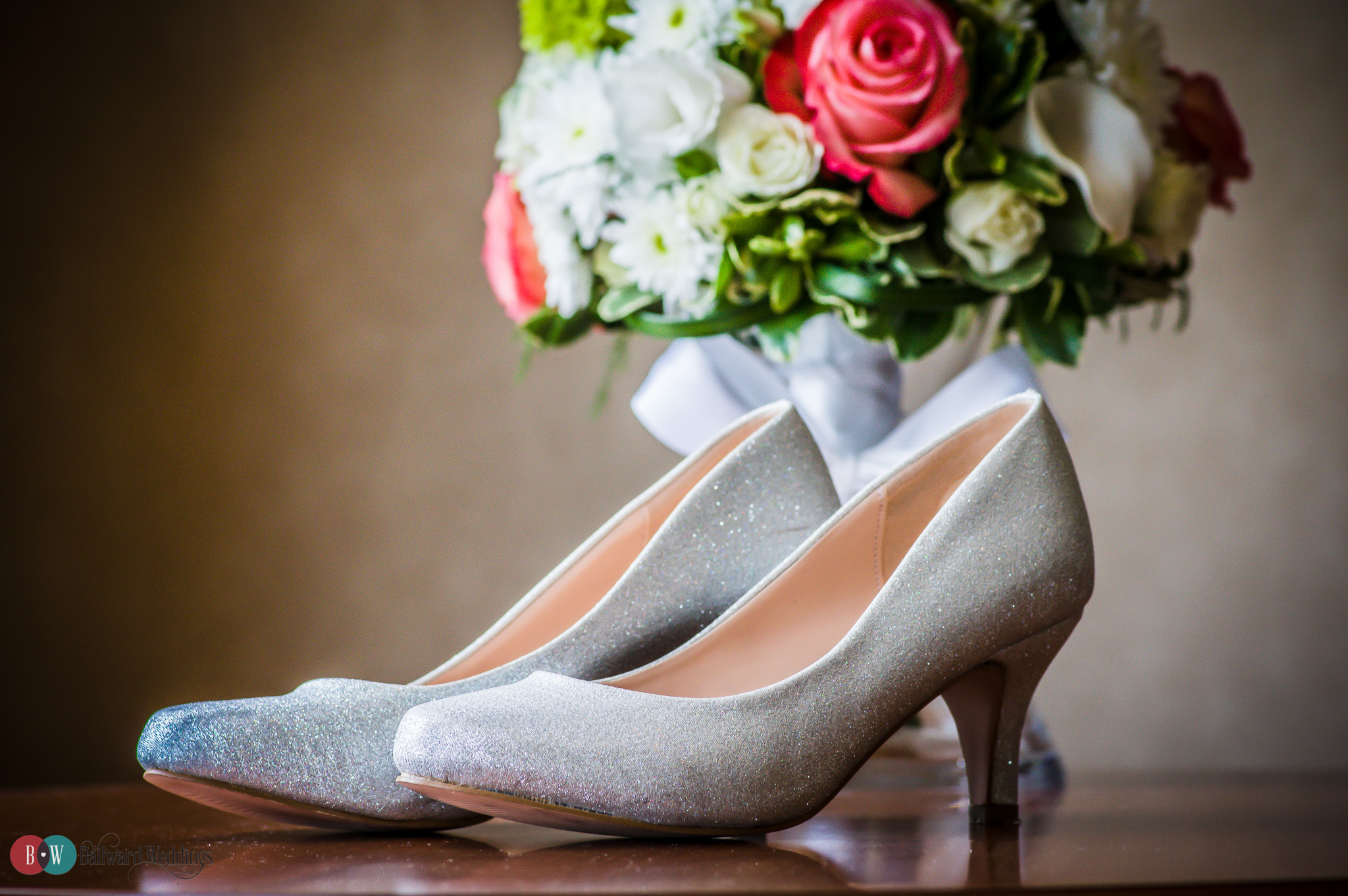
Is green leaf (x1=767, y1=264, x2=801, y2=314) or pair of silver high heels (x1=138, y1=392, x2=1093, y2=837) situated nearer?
pair of silver high heels (x1=138, y1=392, x2=1093, y2=837)

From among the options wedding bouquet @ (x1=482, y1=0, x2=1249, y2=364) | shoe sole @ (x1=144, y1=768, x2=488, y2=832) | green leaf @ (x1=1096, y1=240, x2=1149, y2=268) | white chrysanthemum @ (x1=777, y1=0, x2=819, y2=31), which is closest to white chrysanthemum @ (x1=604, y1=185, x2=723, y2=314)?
wedding bouquet @ (x1=482, y1=0, x2=1249, y2=364)

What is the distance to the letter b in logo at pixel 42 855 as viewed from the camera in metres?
0.33

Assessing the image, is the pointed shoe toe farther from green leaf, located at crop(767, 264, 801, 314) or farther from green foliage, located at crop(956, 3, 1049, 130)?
green foliage, located at crop(956, 3, 1049, 130)

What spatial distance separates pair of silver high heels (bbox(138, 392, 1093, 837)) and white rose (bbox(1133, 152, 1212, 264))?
10.4 inches

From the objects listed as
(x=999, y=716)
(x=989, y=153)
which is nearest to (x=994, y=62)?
(x=989, y=153)

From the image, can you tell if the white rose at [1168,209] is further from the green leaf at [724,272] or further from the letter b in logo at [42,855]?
the letter b in logo at [42,855]

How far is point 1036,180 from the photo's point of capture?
0.61 metres

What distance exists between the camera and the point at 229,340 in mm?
1400

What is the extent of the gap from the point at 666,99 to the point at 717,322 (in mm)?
138

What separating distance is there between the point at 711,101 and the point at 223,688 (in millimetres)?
1077

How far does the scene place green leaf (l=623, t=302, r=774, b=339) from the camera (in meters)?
0.66

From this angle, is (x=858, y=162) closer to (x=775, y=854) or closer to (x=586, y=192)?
(x=586, y=192)

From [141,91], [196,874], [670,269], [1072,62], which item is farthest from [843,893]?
[141,91]

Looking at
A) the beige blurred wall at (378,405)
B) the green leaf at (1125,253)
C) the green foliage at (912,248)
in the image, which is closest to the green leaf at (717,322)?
the green foliage at (912,248)
